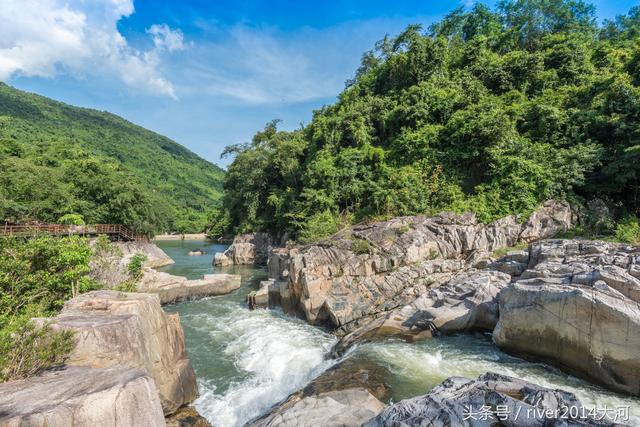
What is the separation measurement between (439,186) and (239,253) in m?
23.7

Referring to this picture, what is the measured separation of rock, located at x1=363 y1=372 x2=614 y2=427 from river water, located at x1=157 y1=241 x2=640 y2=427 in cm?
275

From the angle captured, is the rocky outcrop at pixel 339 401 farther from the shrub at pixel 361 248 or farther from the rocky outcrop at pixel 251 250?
the rocky outcrop at pixel 251 250

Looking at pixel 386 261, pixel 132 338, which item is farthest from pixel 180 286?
pixel 132 338

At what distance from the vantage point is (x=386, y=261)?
1747 centimetres

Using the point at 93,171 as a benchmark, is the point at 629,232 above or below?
below

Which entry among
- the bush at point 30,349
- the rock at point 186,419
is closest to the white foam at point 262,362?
the rock at point 186,419

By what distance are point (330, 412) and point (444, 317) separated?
7.61 m

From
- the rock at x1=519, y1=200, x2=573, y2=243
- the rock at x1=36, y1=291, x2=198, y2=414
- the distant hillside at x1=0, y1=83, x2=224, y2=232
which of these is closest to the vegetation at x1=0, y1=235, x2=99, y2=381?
the rock at x1=36, y1=291, x2=198, y2=414

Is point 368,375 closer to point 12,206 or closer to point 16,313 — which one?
point 16,313

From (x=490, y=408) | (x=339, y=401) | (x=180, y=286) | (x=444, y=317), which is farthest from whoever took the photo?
(x=180, y=286)

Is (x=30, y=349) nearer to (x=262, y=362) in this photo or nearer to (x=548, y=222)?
(x=262, y=362)

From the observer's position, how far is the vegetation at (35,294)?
6094 millimetres

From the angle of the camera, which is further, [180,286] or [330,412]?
[180,286]

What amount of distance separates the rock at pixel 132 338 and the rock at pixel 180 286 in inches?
475
